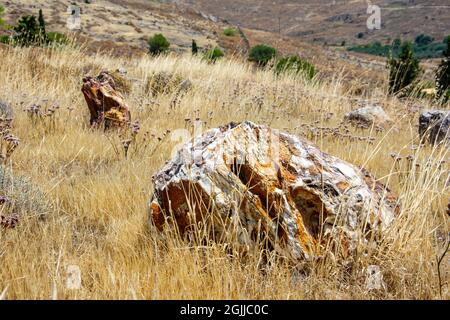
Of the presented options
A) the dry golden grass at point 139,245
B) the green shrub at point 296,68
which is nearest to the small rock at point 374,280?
the dry golden grass at point 139,245

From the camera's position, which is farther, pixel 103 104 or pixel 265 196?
pixel 103 104

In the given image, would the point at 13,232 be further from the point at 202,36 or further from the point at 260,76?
the point at 202,36

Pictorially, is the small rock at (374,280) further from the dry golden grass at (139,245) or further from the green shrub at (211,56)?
the green shrub at (211,56)

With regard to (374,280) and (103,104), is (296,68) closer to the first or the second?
(103,104)

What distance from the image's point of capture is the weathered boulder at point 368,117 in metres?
5.56

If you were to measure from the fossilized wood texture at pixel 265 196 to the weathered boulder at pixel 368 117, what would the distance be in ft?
11.9

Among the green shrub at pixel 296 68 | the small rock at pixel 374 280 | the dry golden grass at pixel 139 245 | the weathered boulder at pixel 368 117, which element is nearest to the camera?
the dry golden grass at pixel 139 245

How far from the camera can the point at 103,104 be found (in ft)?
15.2

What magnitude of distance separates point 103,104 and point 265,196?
3.18m

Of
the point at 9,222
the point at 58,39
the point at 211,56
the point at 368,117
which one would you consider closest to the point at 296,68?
the point at 211,56

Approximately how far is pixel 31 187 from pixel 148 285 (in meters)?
1.24

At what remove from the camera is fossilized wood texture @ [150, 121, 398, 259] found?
1891mm

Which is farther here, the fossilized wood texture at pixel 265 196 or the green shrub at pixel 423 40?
the green shrub at pixel 423 40

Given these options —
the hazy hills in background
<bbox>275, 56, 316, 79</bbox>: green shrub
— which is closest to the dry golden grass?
<bbox>275, 56, 316, 79</bbox>: green shrub
